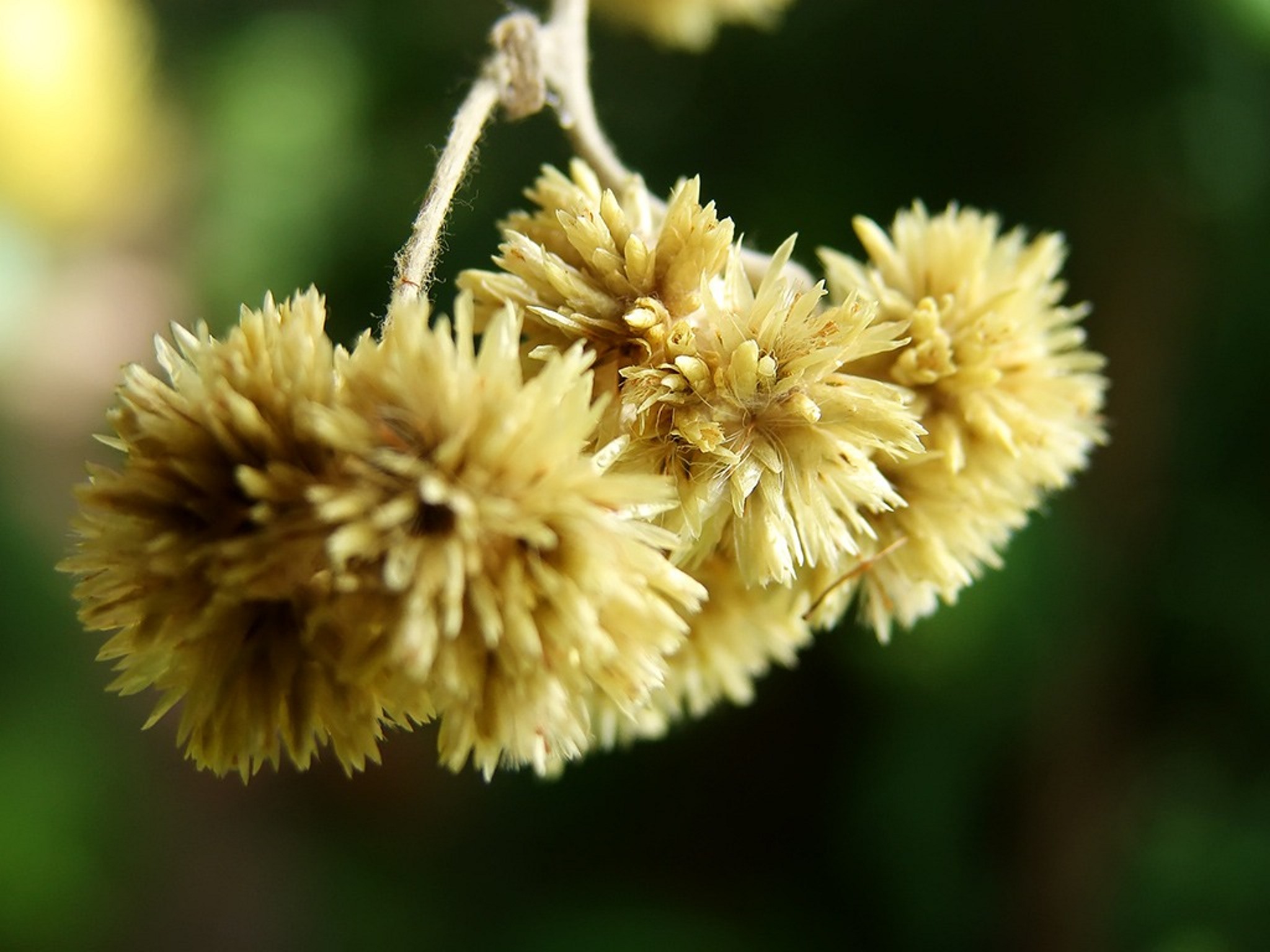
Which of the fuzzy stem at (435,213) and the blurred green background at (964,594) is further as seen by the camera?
the blurred green background at (964,594)

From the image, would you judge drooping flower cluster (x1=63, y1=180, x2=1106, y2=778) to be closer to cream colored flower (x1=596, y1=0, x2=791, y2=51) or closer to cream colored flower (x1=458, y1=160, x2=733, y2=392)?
cream colored flower (x1=458, y1=160, x2=733, y2=392)

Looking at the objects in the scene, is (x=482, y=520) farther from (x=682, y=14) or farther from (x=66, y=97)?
(x=66, y=97)

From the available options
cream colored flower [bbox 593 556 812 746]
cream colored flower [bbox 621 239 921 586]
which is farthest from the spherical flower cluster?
cream colored flower [bbox 593 556 812 746]

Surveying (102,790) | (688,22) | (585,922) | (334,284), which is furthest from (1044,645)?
(102,790)

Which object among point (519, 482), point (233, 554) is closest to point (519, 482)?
point (519, 482)

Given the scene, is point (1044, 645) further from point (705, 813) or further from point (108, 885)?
point (108, 885)

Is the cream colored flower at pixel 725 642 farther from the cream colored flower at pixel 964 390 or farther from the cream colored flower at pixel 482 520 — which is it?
the cream colored flower at pixel 482 520

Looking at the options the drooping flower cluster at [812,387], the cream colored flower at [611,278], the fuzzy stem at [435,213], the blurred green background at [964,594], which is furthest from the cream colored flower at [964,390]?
the blurred green background at [964,594]

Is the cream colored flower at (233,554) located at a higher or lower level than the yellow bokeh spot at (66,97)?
lower

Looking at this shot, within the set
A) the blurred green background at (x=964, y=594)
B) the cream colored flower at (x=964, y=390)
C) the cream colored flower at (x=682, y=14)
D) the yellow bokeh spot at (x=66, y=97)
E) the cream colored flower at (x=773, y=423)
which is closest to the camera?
the cream colored flower at (x=773, y=423)
